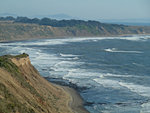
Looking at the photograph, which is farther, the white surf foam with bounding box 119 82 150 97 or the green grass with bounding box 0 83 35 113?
the white surf foam with bounding box 119 82 150 97

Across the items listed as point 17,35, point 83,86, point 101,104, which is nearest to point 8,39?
point 17,35

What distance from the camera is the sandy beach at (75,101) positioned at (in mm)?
37188

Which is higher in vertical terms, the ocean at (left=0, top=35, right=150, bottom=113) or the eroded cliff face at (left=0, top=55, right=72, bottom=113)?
the eroded cliff face at (left=0, top=55, right=72, bottom=113)

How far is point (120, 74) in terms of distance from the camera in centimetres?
5778

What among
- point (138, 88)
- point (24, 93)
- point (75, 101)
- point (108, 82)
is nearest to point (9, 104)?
point (24, 93)

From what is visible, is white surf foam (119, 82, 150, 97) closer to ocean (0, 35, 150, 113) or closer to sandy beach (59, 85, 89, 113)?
ocean (0, 35, 150, 113)

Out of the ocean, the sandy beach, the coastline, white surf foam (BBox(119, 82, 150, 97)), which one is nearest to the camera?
the sandy beach

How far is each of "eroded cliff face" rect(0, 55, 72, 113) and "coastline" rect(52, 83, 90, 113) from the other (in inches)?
22.2

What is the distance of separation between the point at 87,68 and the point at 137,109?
28.9 meters

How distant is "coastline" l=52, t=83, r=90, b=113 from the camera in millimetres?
37362

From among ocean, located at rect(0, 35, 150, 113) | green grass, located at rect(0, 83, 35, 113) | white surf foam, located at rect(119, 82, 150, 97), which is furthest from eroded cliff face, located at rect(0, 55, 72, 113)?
white surf foam, located at rect(119, 82, 150, 97)

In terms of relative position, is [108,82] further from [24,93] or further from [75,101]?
[24,93]

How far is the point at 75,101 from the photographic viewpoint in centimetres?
4094

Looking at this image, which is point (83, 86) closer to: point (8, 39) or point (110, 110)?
point (110, 110)
